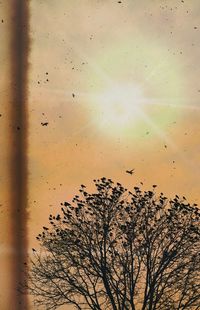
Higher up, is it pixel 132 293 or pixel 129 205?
pixel 129 205

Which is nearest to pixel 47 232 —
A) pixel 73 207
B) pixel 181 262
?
pixel 73 207

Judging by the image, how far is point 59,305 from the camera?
45.3 meters

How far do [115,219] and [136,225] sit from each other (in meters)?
1.49

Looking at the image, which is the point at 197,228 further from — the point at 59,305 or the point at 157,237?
the point at 59,305

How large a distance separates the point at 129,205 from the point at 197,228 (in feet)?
15.9

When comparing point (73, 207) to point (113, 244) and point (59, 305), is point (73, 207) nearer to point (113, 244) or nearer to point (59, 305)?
point (113, 244)

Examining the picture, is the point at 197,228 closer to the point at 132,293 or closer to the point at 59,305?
the point at 132,293

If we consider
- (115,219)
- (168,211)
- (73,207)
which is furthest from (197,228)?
(73,207)

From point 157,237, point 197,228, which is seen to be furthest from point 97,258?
point 197,228

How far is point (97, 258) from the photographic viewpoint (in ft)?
147

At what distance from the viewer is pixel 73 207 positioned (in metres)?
44.3

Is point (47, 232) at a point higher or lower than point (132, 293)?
higher

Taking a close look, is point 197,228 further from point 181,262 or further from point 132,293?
point 132,293

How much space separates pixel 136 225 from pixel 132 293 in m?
4.58
